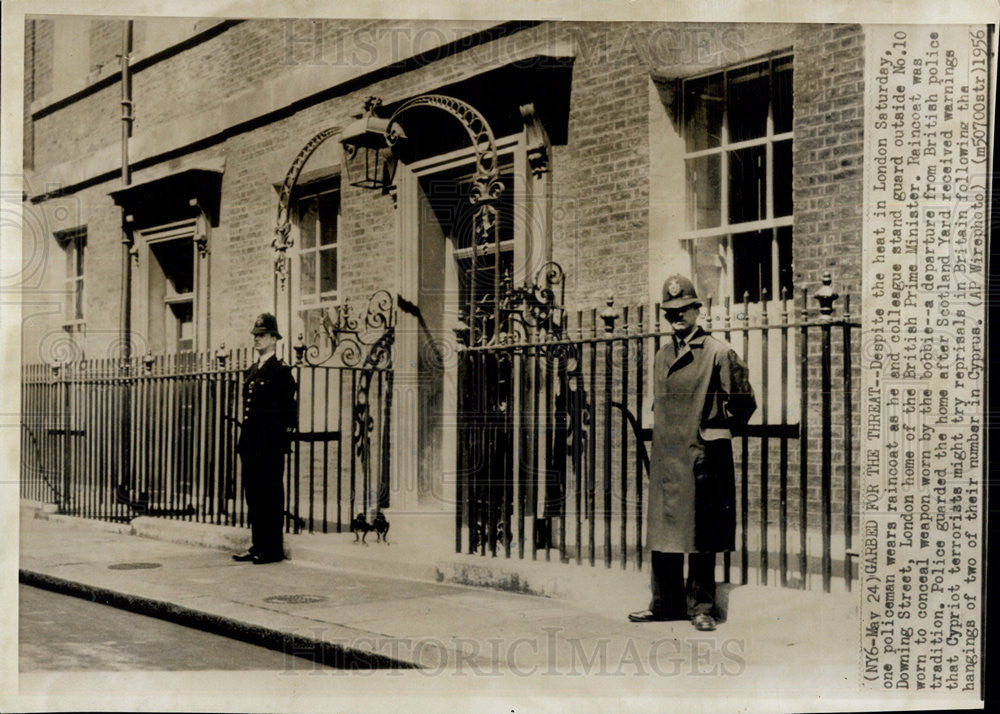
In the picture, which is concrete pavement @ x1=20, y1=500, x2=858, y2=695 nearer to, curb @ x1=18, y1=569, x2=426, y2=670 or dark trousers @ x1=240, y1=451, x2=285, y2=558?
curb @ x1=18, y1=569, x2=426, y2=670

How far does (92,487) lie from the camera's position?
29.0 ft

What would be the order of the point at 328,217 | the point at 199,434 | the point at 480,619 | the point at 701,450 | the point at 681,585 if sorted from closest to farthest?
the point at 701,450 → the point at 681,585 → the point at 480,619 → the point at 199,434 → the point at 328,217

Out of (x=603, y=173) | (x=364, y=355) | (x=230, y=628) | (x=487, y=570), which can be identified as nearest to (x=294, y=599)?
(x=230, y=628)

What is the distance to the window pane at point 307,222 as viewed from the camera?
27.5ft

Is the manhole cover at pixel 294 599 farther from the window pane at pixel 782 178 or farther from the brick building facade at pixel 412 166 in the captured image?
the window pane at pixel 782 178

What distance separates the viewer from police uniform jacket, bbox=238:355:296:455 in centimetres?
740

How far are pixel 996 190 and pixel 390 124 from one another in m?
3.98

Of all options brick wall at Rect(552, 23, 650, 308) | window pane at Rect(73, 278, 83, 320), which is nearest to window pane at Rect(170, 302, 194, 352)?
window pane at Rect(73, 278, 83, 320)

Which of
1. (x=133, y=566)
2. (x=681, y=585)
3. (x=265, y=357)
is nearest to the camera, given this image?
(x=681, y=585)

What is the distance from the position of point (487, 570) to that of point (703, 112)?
3.06 meters

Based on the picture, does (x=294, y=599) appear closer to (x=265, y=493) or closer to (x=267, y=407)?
(x=265, y=493)

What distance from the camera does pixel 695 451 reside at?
530cm

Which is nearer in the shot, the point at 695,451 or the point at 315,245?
the point at 695,451

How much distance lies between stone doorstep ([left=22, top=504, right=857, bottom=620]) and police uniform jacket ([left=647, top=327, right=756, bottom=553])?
39 centimetres
